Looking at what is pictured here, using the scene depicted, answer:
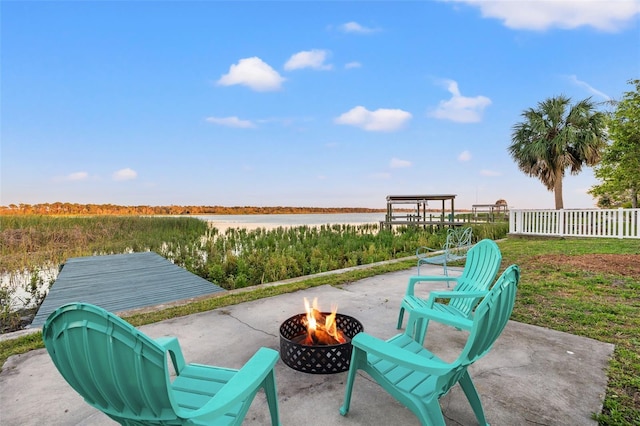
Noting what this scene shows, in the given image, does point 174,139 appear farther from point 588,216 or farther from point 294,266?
point 588,216

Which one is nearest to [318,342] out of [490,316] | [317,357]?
[317,357]

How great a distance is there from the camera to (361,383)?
90.8 inches

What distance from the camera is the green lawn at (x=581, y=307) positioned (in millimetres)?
2264

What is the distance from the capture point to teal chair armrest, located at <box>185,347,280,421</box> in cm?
120

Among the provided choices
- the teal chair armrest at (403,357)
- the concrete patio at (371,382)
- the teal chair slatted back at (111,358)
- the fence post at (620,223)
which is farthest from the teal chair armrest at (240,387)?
the fence post at (620,223)

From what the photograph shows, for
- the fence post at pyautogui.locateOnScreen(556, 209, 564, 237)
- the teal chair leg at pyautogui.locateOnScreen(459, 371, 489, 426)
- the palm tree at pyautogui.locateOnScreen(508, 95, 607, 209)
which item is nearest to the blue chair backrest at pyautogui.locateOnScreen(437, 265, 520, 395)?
the teal chair leg at pyautogui.locateOnScreen(459, 371, 489, 426)

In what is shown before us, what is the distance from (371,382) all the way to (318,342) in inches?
19.5

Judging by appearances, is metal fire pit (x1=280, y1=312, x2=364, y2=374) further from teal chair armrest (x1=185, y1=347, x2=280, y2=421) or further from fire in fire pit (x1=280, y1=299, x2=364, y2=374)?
teal chair armrest (x1=185, y1=347, x2=280, y2=421)

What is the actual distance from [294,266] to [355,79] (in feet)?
36.2

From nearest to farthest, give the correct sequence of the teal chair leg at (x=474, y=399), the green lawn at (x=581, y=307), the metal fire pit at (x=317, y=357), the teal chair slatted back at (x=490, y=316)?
1. the teal chair slatted back at (x=490, y=316)
2. the teal chair leg at (x=474, y=399)
3. the green lawn at (x=581, y=307)
4. the metal fire pit at (x=317, y=357)

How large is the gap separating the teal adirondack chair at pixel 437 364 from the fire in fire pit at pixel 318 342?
524 mm

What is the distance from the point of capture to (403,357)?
158 cm

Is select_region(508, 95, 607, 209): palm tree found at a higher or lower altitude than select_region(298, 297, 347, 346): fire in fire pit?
higher

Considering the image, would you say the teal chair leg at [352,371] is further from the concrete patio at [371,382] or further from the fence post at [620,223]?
the fence post at [620,223]
